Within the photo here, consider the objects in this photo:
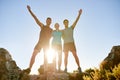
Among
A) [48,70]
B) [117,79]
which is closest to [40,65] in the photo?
[48,70]

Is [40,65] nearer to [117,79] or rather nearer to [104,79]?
[104,79]

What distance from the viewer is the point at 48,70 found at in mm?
11289

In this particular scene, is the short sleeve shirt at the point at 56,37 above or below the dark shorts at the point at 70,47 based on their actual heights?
above

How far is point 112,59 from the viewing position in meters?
11.1

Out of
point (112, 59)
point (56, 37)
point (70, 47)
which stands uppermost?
point (56, 37)

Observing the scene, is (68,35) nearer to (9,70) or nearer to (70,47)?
(70,47)

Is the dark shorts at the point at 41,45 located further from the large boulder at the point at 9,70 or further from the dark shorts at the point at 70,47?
the large boulder at the point at 9,70

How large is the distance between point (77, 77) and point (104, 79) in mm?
2120

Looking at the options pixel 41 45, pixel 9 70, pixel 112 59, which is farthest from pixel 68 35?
pixel 9 70

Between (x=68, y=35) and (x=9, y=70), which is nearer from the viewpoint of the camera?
(x=9, y=70)

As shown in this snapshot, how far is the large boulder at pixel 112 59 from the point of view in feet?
35.0

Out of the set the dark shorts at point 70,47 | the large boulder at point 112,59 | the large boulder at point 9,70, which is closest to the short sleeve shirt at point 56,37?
the dark shorts at point 70,47

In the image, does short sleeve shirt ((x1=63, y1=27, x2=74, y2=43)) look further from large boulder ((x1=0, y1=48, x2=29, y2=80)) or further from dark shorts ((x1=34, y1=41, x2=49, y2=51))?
large boulder ((x1=0, y1=48, x2=29, y2=80))

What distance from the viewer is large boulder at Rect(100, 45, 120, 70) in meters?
10.7
